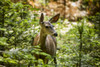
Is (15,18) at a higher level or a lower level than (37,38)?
higher

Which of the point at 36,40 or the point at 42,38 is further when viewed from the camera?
the point at 36,40

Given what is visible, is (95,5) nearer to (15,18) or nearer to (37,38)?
(37,38)

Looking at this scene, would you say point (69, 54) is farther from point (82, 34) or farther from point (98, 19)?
point (98, 19)

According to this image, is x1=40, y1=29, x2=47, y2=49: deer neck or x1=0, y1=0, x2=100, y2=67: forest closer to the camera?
x1=0, y1=0, x2=100, y2=67: forest

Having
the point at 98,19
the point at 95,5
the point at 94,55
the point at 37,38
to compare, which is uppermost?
the point at 95,5

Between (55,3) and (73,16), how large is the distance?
278cm

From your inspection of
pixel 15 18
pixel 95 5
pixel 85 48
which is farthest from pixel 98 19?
pixel 95 5

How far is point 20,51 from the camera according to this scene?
2.02 metres

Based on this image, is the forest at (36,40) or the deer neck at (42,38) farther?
the deer neck at (42,38)

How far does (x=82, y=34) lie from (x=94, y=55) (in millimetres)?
707

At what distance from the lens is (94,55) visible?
142 inches

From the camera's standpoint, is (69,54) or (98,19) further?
(98,19)

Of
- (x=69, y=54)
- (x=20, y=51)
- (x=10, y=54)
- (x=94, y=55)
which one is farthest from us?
(x=94, y=55)

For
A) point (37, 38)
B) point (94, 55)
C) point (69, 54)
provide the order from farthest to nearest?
point (37, 38), point (94, 55), point (69, 54)
